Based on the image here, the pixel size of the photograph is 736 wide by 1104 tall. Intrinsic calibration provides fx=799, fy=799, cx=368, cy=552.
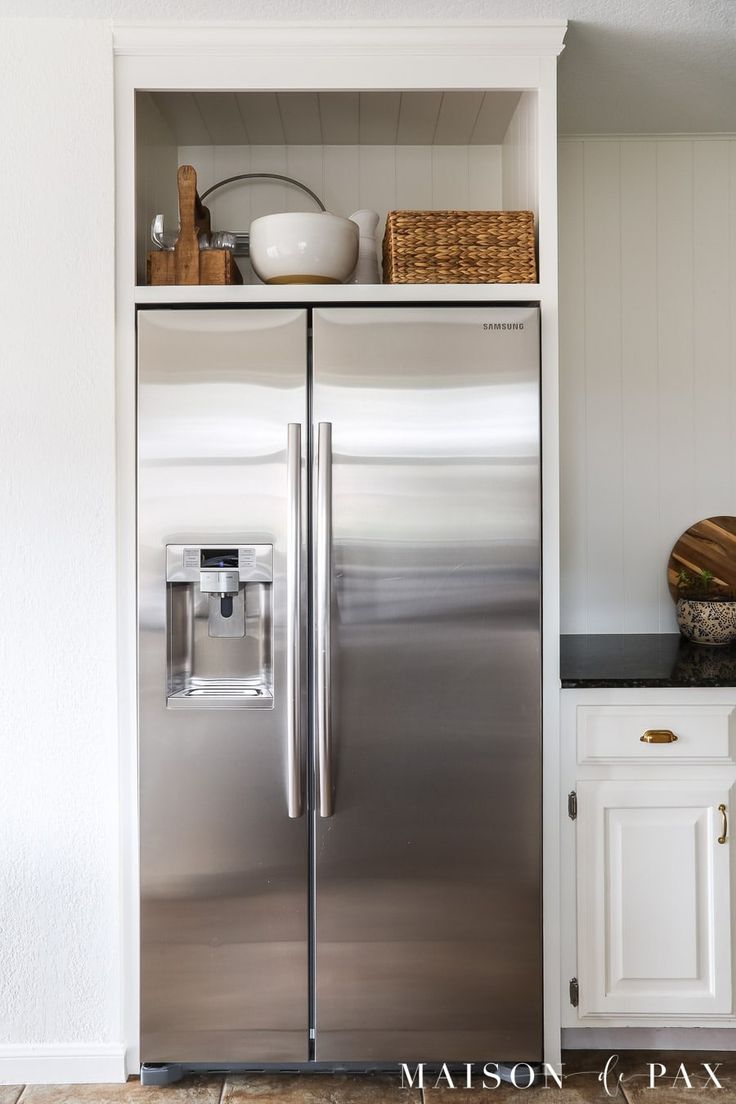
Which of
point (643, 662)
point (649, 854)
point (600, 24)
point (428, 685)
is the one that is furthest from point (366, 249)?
point (649, 854)

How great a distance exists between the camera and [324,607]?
1.80 meters

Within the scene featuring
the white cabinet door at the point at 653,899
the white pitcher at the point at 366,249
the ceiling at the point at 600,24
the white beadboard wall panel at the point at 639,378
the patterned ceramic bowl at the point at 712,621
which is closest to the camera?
the ceiling at the point at 600,24

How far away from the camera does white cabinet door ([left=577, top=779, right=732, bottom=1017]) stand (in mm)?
1882

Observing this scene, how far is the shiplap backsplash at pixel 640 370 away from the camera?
246 centimetres

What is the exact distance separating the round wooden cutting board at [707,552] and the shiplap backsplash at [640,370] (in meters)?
0.04

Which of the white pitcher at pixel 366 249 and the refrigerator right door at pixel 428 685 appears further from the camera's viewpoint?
the white pitcher at pixel 366 249

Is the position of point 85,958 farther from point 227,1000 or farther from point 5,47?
point 5,47

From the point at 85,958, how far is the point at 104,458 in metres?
1.19

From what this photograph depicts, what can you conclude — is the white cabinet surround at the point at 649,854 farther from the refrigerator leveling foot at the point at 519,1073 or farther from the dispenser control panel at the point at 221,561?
the dispenser control panel at the point at 221,561

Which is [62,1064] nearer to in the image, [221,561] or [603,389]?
[221,561]

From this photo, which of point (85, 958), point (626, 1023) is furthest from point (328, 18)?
point (626, 1023)

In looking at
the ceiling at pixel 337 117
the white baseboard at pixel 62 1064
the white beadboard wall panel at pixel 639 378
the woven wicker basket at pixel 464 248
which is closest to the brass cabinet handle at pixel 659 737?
the white beadboard wall panel at pixel 639 378

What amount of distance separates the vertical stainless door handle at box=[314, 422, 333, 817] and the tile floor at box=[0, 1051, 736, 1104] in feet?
2.16

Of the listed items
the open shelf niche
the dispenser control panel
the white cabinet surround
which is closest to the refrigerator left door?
the dispenser control panel
